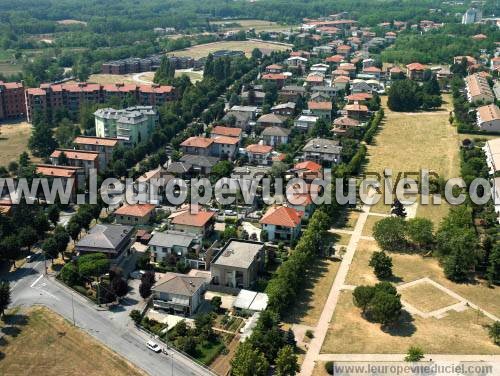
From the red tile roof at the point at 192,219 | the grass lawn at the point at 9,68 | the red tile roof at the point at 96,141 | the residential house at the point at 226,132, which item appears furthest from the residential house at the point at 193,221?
the grass lawn at the point at 9,68

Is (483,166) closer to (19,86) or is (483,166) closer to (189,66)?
(19,86)

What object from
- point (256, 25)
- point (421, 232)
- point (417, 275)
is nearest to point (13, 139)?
point (421, 232)

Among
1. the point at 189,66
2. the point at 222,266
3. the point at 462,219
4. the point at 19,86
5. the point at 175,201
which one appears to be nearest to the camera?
the point at 222,266

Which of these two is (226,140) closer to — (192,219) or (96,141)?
(96,141)

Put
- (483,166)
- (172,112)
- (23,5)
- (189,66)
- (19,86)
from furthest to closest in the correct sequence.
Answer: (23,5)
(189,66)
(19,86)
(172,112)
(483,166)

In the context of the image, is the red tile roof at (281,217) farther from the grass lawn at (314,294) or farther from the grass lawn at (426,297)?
the grass lawn at (426,297)

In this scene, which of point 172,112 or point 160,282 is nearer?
point 160,282

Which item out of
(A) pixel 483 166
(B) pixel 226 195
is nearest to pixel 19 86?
(B) pixel 226 195

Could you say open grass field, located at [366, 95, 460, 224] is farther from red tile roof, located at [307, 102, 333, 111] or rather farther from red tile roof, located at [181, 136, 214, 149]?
red tile roof, located at [181, 136, 214, 149]

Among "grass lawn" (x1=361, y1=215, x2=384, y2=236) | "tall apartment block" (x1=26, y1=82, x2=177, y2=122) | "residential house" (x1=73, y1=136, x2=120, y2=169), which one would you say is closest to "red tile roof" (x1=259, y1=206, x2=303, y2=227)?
"grass lawn" (x1=361, y1=215, x2=384, y2=236)
